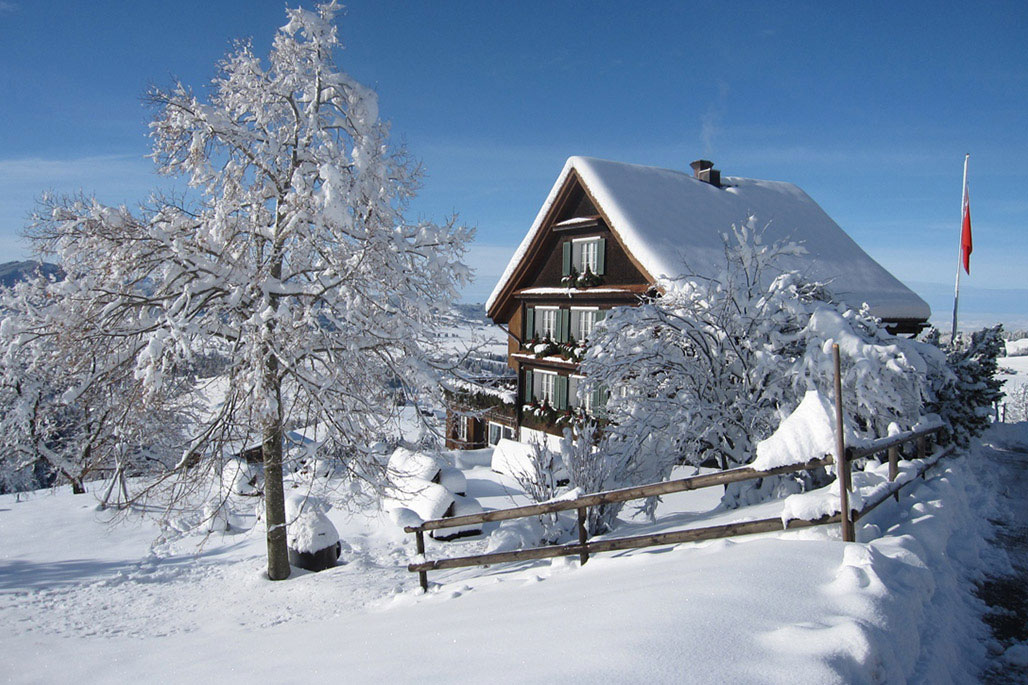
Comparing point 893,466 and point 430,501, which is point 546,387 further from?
point 893,466

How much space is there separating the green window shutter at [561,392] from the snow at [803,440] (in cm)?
1641

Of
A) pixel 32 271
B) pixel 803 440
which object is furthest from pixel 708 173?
pixel 32 271

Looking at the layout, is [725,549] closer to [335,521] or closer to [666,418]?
[666,418]

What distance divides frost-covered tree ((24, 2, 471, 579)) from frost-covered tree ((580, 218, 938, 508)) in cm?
381

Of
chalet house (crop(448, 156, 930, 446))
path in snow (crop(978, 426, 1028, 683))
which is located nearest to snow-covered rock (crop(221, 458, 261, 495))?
chalet house (crop(448, 156, 930, 446))

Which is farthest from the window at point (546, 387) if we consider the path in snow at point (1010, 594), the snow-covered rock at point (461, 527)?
the path in snow at point (1010, 594)

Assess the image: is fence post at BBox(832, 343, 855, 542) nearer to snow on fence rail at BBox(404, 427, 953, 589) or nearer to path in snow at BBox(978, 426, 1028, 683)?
snow on fence rail at BBox(404, 427, 953, 589)

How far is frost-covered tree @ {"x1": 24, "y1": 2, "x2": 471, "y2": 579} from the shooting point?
9.27 metres

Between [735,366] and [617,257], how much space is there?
882 cm

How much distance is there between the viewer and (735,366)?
11125 millimetres

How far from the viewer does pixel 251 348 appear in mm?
9148

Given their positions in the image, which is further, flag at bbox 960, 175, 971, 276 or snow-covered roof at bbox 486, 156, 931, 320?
flag at bbox 960, 175, 971, 276

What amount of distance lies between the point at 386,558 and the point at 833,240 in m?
18.2

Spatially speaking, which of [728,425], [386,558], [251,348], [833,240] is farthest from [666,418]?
[833,240]
